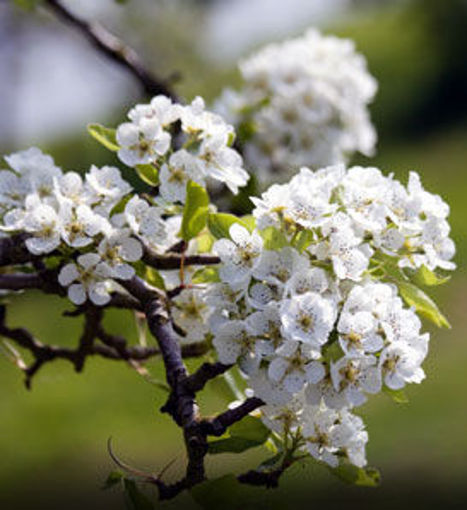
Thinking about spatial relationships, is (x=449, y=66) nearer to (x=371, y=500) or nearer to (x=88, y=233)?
(x=371, y=500)

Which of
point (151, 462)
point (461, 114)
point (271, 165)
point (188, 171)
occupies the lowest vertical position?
point (151, 462)

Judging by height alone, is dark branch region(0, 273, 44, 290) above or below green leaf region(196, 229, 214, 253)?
below

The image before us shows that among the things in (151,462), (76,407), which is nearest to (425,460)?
(151,462)

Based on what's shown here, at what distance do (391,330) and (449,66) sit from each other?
18.4 metres

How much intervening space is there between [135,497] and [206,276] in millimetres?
320

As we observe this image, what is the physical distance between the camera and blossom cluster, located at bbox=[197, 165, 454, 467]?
3.58ft

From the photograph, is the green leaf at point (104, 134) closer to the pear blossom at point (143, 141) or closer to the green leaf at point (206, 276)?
the pear blossom at point (143, 141)

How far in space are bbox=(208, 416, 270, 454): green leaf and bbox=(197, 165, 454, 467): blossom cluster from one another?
18 mm

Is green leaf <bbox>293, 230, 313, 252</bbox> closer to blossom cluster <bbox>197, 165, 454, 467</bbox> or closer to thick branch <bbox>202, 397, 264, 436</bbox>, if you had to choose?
blossom cluster <bbox>197, 165, 454, 467</bbox>

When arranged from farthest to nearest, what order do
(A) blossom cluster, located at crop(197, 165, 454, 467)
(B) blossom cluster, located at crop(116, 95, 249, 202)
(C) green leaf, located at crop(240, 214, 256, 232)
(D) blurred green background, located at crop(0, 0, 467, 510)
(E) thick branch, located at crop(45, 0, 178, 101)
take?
(D) blurred green background, located at crop(0, 0, 467, 510) → (E) thick branch, located at crop(45, 0, 178, 101) → (B) blossom cluster, located at crop(116, 95, 249, 202) → (C) green leaf, located at crop(240, 214, 256, 232) → (A) blossom cluster, located at crop(197, 165, 454, 467)

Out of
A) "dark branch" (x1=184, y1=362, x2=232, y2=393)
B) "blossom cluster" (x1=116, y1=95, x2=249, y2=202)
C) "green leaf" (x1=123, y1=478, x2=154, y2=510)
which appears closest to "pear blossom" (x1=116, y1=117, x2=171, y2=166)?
"blossom cluster" (x1=116, y1=95, x2=249, y2=202)

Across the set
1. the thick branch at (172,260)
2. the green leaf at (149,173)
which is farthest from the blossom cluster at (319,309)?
the green leaf at (149,173)

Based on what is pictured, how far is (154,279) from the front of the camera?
4.59ft

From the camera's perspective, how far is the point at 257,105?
101 inches
